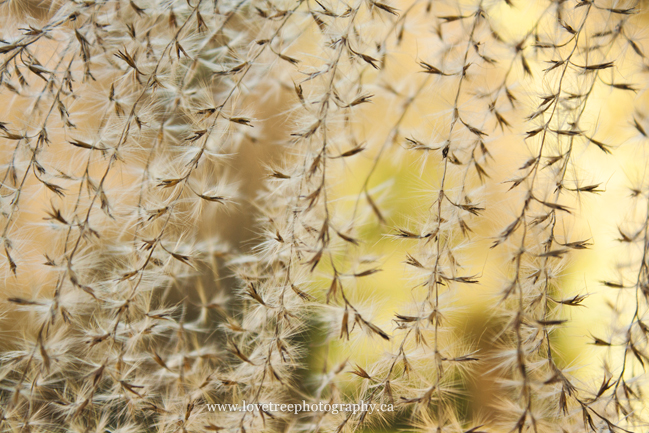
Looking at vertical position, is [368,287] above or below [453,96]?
below

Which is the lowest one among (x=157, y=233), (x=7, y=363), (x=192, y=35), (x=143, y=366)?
(x=7, y=363)

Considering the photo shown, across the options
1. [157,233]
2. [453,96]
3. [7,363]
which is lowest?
[7,363]

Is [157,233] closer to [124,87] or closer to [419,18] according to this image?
[124,87]

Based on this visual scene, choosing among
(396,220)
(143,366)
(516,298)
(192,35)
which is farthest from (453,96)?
(143,366)

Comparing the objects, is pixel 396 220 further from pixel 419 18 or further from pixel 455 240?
pixel 419 18

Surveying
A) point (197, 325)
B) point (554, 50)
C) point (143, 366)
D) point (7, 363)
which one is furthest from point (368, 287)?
point (7, 363)

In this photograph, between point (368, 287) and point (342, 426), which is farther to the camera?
point (368, 287)
